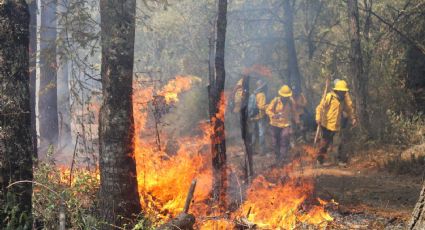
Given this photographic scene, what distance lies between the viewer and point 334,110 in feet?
39.1

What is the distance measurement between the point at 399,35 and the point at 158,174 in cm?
1046

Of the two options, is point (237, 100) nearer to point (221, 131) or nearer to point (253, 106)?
point (253, 106)

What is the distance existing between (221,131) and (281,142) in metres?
4.49

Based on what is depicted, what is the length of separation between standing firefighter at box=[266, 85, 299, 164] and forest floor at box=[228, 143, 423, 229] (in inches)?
30.6

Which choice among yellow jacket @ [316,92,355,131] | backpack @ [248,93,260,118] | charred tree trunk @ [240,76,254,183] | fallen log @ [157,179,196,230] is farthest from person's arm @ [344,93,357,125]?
fallen log @ [157,179,196,230]

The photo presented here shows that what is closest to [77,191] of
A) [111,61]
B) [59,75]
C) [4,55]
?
[111,61]

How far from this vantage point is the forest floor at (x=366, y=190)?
23.8 feet

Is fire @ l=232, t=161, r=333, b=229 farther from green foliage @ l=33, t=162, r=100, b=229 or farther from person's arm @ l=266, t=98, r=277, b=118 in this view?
person's arm @ l=266, t=98, r=277, b=118

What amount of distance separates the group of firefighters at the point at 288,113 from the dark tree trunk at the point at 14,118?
7986mm

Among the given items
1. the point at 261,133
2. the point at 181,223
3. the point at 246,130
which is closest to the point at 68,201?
the point at 181,223

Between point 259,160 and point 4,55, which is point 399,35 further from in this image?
point 4,55

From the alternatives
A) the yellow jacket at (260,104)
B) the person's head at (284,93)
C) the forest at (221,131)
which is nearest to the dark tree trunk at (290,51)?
the forest at (221,131)

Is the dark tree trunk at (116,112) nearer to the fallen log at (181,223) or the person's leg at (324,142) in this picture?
the fallen log at (181,223)

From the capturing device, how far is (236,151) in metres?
15.8
